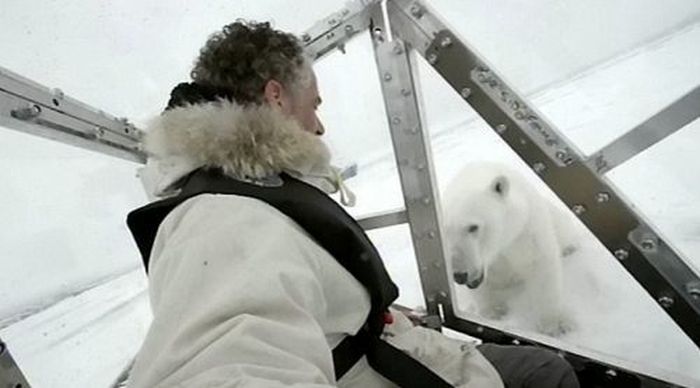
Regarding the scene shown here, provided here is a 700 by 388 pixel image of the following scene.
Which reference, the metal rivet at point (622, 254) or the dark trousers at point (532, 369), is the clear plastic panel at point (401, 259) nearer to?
the dark trousers at point (532, 369)

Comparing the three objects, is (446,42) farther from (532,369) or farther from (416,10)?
(532,369)

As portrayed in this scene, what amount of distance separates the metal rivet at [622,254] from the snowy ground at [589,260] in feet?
0.91

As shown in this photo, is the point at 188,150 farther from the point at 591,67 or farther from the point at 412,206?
the point at 591,67

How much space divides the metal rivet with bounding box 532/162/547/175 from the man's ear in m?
0.50

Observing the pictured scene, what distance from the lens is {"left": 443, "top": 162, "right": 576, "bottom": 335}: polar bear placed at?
189 cm

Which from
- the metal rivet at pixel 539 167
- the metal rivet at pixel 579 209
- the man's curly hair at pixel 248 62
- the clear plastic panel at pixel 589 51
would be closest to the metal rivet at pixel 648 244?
the metal rivet at pixel 579 209

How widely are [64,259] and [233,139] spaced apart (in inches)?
80.1

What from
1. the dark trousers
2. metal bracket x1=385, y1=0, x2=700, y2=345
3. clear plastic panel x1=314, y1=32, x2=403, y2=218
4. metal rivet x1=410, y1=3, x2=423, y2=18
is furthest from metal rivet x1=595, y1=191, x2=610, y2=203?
clear plastic panel x1=314, y1=32, x2=403, y2=218

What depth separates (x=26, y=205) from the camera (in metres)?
2.15

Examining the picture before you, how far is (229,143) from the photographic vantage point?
83 centimetres

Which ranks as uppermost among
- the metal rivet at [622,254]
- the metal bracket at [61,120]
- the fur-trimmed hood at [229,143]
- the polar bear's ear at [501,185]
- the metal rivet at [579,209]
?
the metal bracket at [61,120]

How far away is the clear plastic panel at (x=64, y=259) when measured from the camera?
1960mm

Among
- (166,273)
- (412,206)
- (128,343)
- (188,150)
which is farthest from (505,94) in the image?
(128,343)

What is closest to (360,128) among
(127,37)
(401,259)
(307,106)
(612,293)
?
(401,259)
